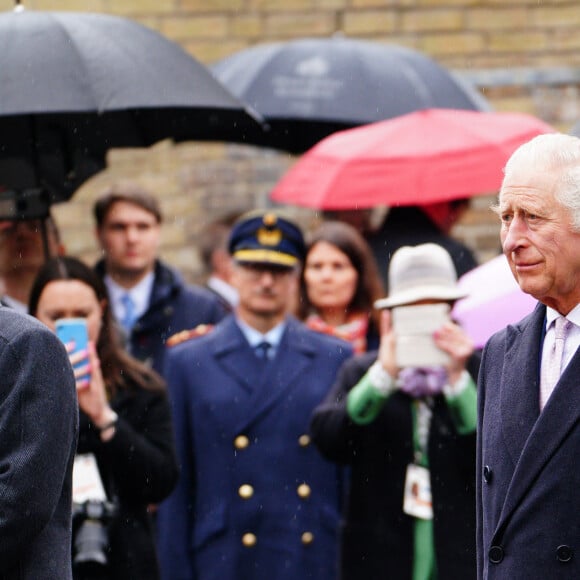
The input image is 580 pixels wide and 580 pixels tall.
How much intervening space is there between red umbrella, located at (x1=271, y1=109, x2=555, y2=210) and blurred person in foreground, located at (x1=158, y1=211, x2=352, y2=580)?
0.85 metres

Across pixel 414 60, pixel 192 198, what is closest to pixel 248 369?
pixel 414 60

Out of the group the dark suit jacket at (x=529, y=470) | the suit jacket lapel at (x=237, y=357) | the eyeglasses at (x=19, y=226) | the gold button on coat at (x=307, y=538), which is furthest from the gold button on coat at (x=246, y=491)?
the dark suit jacket at (x=529, y=470)

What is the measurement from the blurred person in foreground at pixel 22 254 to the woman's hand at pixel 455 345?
1797 millimetres

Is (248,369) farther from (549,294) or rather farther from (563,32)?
(563,32)

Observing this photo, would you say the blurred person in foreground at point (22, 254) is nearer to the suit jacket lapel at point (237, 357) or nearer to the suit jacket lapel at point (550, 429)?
the suit jacket lapel at point (237, 357)

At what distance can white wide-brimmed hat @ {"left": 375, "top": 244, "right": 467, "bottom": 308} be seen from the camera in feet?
18.9

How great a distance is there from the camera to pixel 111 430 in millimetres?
5691

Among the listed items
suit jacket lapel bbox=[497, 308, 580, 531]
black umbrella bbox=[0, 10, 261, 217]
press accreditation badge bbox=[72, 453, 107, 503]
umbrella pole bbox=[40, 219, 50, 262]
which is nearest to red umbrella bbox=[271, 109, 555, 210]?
black umbrella bbox=[0, 10, 261, 217]

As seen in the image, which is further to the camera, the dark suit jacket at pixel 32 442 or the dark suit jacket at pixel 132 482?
the dark suit jacket at pixel 132 482

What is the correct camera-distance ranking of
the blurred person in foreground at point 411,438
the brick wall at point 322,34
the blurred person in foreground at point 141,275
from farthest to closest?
the brick wall at point 322,34
the blurred person in foreground at point 141,275
the blurred person in foreground at point 411,438

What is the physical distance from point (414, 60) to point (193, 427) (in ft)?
9.36

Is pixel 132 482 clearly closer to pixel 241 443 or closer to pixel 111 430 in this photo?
pixel 111 430

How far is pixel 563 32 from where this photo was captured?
10836 mm

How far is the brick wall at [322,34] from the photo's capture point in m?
10.8
